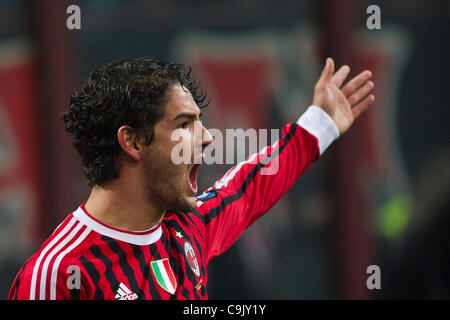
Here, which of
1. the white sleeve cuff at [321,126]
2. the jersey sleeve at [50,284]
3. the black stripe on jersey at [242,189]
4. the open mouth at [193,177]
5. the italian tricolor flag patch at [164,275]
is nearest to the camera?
the jersey sleeve at [50,284]

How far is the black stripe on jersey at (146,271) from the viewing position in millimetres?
1828

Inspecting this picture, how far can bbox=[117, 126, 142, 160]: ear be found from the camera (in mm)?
1857

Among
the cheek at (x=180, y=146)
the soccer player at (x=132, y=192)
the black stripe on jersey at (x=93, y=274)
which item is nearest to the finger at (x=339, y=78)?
the soccer player at (x=132, y=192)

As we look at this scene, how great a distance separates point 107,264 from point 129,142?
35cm

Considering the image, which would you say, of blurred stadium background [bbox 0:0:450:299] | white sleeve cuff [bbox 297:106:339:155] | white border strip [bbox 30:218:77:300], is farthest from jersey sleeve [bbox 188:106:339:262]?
blurred stadium background [bbox 0:0:450:299]

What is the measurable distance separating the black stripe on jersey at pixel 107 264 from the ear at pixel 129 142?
281 mm

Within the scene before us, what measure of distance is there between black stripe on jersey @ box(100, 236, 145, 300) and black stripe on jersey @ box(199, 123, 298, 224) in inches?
16.0

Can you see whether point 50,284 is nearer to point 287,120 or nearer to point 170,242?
point 170,242

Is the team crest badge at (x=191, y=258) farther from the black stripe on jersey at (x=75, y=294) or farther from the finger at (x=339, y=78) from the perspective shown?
the finger at (x=339, y=78)

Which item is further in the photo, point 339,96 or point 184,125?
point 339,96

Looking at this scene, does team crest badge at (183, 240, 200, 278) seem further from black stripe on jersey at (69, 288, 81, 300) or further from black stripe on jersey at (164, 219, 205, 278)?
black stripe on jersey at (69, 288, 81, 300)

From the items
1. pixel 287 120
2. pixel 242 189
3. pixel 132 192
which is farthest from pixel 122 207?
pixel 287 120

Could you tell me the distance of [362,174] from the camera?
15.5 feet

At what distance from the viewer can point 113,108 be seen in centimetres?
185
